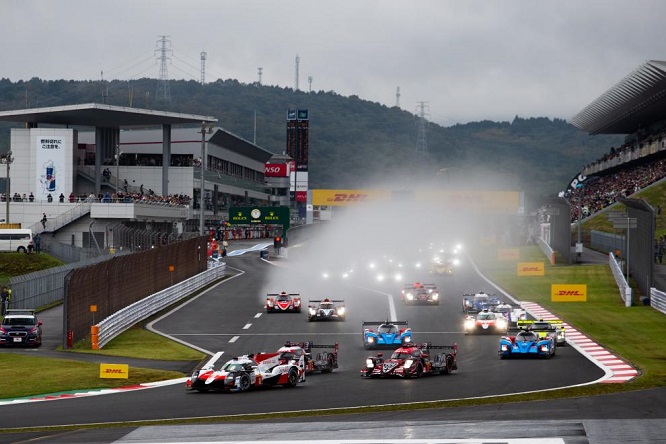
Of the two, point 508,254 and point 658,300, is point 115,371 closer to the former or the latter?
point 658,300

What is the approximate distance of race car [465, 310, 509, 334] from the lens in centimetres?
5003

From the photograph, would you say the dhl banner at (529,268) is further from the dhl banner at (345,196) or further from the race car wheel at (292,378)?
the race car wheel at (292,378)

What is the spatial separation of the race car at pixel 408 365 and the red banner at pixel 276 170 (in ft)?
527

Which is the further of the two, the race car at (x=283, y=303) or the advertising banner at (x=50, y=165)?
the advertising banner at (x=50, y=165)

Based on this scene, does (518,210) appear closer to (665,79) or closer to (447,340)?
(665,79)

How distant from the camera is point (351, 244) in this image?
126562 mm

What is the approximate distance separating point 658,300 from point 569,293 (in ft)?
25.9

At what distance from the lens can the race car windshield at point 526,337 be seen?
4050 centimetres

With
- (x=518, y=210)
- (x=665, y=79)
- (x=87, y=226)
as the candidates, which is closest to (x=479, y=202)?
(x=518, y=210)

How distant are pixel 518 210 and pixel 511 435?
361 feet

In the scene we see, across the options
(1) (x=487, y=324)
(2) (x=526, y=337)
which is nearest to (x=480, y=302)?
(1) (x=487, y=324)

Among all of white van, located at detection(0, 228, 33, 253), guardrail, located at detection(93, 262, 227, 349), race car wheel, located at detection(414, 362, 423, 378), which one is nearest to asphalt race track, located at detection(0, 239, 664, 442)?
race car wheel, located at detection(414, 362, 423, 378)

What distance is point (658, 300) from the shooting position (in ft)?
196

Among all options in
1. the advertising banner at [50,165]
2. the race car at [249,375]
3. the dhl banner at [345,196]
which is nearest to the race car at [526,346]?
the race car at [249,375]
